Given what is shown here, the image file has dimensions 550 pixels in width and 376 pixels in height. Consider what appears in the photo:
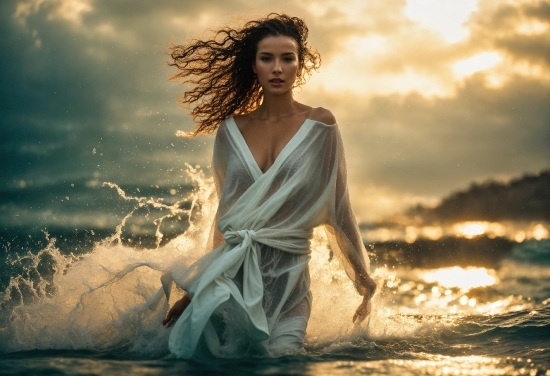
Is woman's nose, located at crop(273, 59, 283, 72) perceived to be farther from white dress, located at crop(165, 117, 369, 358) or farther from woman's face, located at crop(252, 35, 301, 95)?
white dress, located at crop(165, 117, 369, 358)

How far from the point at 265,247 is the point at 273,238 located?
0.29ft

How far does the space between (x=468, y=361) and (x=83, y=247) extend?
2842 mm

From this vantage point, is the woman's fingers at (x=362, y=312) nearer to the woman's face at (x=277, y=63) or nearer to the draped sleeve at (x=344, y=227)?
the draped sleeve at (x=344, y=227)

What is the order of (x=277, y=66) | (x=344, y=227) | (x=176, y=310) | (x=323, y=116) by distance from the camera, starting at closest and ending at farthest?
(x=176, y=310) < (x=277, y=66) < (x=323, y=116) < (x=344, y=227)

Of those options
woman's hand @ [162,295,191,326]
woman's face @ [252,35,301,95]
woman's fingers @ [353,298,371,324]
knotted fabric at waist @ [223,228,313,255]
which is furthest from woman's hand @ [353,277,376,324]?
woman's face @ [252,35,301,95]

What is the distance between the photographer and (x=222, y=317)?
566 cm

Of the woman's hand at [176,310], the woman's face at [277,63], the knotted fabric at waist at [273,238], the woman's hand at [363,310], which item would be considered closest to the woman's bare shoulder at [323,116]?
the woman's face at [277,63]

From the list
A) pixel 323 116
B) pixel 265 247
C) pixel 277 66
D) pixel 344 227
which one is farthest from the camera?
pixel 344 227

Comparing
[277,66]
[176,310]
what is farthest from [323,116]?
[176,310]

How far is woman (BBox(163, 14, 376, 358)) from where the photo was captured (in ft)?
18.3

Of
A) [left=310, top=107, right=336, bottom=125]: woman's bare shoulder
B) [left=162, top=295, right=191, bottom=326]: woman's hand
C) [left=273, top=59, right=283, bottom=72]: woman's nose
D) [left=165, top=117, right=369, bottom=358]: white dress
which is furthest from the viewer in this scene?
[left=310, top=107, right=336, bottom=125]: woman's bare shoulder

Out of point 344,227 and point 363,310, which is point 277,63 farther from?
point 363,310

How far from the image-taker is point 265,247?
6.00 m

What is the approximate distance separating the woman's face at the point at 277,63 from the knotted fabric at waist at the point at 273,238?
3.21 feet
